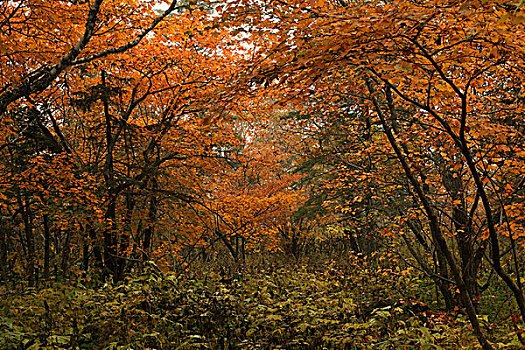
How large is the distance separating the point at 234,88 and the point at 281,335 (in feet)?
10.1

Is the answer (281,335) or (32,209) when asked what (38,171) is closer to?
(32,209)

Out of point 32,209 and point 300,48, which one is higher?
point 300,48

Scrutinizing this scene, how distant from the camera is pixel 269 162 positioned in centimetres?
909

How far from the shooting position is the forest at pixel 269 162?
278cm

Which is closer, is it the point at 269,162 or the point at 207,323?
the point at 207,323

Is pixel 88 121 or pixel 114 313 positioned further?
pixel 88 121

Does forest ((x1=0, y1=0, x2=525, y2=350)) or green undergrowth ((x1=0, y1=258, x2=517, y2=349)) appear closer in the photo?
forest ((x1=0, y1=0, x2=525, y2=350))

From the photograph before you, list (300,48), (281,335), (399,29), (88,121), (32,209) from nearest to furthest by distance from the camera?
(399,29), (300,48), (281,335), (32,209), (88,121)

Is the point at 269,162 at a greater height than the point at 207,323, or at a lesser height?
greater

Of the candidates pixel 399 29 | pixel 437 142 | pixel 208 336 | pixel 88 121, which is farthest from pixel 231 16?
pixel 88 121

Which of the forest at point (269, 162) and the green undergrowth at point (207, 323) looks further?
the green undergrowth at point (207, 323)

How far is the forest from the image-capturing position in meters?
2.78

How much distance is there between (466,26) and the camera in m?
2.55

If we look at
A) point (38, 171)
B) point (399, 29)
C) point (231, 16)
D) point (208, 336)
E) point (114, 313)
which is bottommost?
point (208, 336)
